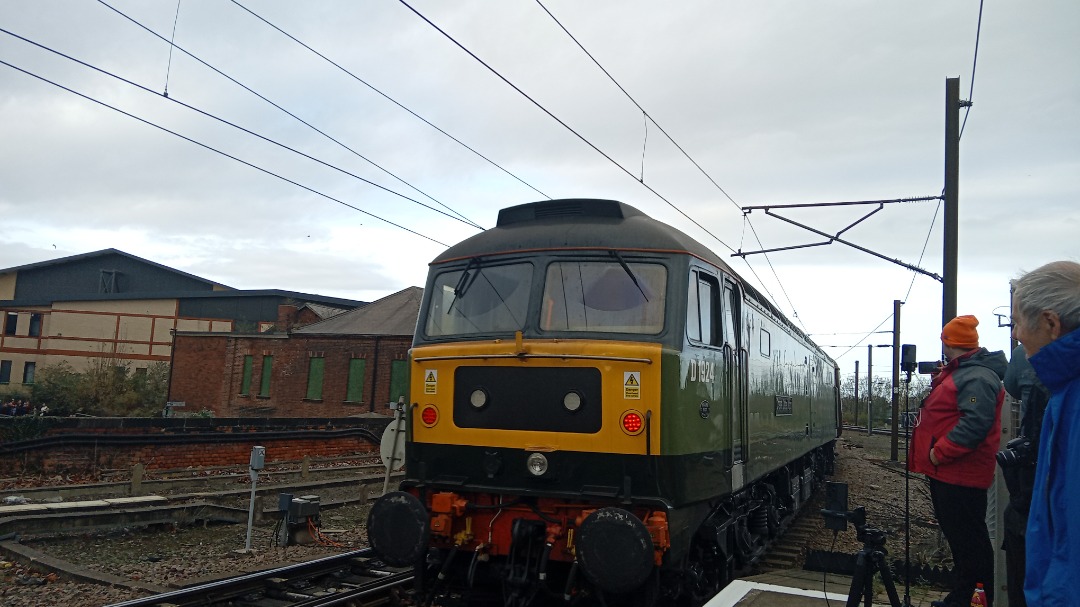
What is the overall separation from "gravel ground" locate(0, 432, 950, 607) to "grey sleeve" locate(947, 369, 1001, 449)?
1.17 meters

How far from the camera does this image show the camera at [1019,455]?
11.3ft

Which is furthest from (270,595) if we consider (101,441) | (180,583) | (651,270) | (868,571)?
(101,441)

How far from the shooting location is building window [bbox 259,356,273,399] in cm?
3316

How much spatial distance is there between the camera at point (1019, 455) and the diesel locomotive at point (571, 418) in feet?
7.06

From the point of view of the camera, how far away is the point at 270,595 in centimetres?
703

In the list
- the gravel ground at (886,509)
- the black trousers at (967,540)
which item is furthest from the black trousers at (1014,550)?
the gravel ground at (886,509)

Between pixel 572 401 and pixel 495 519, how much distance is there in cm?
101

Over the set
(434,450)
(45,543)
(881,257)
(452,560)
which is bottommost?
(45,543)

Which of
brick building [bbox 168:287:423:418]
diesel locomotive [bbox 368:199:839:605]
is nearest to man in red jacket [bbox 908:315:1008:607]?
diesel locomotive [bbox 368:199:839:605]

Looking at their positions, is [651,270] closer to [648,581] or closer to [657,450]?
[657,450]

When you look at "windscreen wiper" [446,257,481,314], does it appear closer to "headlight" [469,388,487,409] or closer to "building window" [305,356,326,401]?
"headlight" [469,388,487,409]

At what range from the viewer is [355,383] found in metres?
31.2

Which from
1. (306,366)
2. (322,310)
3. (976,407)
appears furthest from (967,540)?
(322,310)

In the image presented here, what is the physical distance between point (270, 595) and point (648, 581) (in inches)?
138
